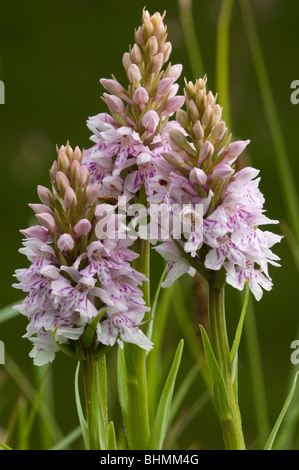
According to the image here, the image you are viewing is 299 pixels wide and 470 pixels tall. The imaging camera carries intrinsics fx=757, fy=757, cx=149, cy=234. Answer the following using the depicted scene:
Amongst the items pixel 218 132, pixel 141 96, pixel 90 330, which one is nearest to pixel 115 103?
pixel 141 96

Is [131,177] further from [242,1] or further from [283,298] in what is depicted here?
[283,298]

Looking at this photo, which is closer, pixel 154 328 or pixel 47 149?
pixel 154 328

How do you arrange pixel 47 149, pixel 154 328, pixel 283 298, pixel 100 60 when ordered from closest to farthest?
pixel 154 328 → pixel 283 298 → pixel 47 149 → pixel 100 60

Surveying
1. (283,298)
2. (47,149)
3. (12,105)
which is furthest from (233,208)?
(12,105)

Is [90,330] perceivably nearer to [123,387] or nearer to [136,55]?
[123,387]

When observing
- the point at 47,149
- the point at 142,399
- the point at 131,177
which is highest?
the point at 47,149

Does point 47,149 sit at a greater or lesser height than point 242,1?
greater
